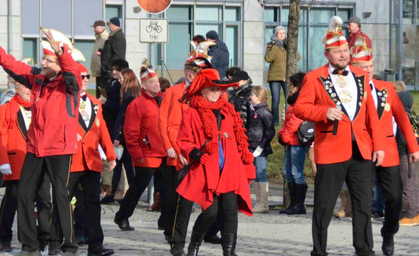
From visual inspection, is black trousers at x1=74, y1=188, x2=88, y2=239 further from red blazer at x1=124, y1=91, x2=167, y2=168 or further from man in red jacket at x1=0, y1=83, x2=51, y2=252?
red blazer at x1=124, y1=91, x2=167, y2=168

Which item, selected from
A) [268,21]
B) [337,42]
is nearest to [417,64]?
[268,21]

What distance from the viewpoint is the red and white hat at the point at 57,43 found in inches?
316

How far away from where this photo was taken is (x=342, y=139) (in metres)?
7.91

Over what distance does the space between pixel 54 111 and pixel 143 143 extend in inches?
103

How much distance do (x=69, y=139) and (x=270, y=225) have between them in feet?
11.5

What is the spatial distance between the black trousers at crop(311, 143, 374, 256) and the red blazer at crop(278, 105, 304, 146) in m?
3.95

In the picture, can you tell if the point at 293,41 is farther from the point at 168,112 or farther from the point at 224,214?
the point at 224,214

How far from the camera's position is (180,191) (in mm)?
8219

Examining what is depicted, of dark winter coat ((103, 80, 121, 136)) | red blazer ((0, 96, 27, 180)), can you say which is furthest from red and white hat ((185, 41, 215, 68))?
dark winter coat ((103, 80, 121, 136))

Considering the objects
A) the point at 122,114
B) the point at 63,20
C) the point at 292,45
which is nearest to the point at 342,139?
the point at 122,114

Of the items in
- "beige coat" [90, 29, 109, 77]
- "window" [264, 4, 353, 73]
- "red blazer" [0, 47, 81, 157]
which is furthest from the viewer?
"window" [264, 4, 353, 73]

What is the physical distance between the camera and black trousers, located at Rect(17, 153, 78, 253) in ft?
27.3

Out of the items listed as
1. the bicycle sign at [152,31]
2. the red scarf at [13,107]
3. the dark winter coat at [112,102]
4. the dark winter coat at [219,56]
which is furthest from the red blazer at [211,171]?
the dark winter coat at [219,56]

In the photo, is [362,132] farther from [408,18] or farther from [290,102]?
[408,18]
